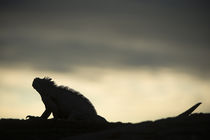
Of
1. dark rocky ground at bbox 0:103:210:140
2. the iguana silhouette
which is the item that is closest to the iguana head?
the iguana silhouette

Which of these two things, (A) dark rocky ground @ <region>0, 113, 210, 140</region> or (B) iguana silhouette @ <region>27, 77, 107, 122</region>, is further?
(B) iguana silhouette @ <region>27, 77, 107, 122</region>

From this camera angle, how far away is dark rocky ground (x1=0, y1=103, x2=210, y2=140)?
44.7 feet

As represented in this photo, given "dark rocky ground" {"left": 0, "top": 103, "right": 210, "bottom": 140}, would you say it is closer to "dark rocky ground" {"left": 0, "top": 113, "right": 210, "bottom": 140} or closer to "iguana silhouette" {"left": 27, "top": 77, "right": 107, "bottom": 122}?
"dark rocky ground" {"left": 0, "top": 113, "right": 210, "bottom": 140}

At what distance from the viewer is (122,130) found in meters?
14.9

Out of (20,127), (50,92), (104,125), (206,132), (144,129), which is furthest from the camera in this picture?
(50,92)

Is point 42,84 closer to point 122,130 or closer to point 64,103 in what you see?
point 64,103

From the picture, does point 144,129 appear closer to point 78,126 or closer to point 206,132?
point 206,132

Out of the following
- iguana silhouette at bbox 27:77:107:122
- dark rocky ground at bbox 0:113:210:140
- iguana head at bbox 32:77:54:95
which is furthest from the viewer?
iguana head at bbox 32:77:54:95

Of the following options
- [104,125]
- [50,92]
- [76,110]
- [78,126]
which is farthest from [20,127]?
[50,92]

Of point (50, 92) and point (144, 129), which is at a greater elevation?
point (50, 92)

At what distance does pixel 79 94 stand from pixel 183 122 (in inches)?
454

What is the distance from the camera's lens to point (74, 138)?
50.6ft

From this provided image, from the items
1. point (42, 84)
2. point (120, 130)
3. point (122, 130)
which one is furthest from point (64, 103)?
point (122, 130)

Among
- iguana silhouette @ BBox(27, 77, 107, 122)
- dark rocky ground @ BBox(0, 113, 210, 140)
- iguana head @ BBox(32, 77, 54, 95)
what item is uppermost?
iguana head @ BBox(32, 77, 54, 95)
